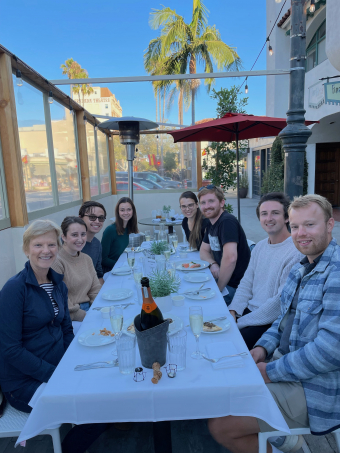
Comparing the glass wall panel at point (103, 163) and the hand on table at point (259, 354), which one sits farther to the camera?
the glass wall panel at point (103, 163)

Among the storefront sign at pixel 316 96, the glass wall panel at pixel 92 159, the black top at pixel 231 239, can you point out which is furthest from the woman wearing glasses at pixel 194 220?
the storefront sign at pixel 316 96

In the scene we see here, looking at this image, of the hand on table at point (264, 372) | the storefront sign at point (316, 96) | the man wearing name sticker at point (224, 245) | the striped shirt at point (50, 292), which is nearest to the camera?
the hand on table at point (264, 372)

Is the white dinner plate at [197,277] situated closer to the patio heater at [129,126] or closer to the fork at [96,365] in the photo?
the fork at [96,365]

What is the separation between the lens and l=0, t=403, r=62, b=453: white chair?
4.55 ft

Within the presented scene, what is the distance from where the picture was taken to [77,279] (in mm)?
2514

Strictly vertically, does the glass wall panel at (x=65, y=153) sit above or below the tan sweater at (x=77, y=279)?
above

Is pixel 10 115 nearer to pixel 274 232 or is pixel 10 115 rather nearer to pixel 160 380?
pixel 274 232

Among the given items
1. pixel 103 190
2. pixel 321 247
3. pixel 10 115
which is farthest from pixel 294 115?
pixel 103 190

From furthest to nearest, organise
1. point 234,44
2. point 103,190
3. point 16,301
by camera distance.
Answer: point 234,44, point 103,190, point 16,301

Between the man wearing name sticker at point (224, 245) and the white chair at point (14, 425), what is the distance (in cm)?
171

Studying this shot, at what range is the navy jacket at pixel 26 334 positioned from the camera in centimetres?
155

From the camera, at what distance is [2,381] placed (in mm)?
1596

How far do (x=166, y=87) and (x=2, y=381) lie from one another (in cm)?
1655

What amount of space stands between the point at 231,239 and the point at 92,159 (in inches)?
200
